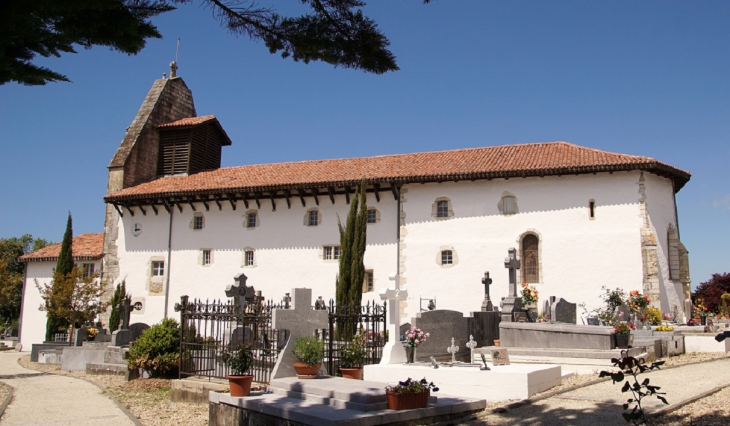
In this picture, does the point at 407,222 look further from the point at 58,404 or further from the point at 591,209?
the point at 58,404

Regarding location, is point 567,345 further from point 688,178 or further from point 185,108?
point 185,108

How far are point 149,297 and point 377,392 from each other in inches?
898

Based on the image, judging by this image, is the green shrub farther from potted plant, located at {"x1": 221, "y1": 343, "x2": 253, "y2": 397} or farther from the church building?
the church building

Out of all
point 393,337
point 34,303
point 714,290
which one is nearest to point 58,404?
point 393,337

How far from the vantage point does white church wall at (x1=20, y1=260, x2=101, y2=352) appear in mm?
32719

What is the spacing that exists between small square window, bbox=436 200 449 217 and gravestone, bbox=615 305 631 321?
8.17m

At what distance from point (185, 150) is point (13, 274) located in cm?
2797

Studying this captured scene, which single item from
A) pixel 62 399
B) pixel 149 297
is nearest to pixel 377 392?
pixel 62 399

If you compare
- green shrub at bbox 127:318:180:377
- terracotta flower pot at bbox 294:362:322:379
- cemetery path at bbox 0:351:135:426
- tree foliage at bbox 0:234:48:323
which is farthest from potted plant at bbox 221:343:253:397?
tree foliage at bbox 0:234:48:323

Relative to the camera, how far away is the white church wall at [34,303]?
32719 millimetres

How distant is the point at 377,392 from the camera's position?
30.2ft

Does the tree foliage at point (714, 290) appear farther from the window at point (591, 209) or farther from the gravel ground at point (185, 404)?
the gravel ground at point (185, 404)

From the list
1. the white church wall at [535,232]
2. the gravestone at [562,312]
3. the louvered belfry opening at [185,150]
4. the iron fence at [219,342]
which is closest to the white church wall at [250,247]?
the white church wall at [535,232]

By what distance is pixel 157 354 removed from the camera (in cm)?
1597
